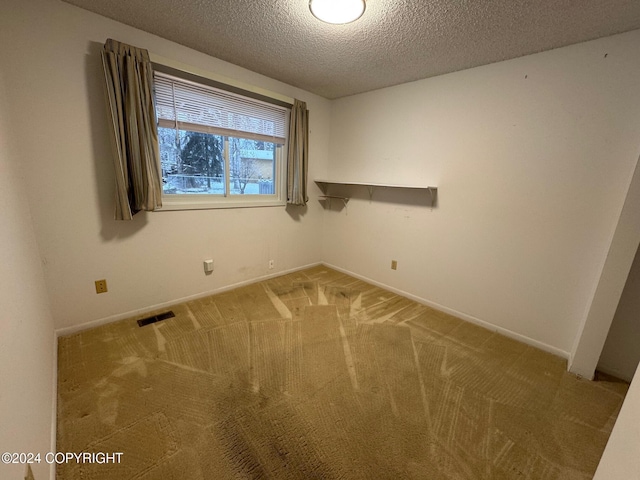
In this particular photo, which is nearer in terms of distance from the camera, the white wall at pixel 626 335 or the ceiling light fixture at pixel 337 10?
the ceiling light fixture at pixel 337 10

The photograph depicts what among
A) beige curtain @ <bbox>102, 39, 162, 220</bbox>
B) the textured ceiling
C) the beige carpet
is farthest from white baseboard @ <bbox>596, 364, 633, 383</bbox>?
beige curtain @ <bbox>102, 39, 162, 220</bbox>

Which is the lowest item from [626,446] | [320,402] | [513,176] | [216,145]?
[320,402]

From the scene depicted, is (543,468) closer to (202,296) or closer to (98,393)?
(98,393)

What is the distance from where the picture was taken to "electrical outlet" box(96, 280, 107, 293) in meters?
2.13

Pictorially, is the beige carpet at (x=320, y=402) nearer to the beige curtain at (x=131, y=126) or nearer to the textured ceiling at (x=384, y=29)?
the beige curtain at (x=131, y=126)

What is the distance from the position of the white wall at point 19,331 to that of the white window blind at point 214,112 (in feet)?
3.06

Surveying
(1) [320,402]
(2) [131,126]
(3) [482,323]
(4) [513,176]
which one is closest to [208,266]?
(2) [131,126]

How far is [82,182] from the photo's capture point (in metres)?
1.94

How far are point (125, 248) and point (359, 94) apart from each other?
2.97 meters

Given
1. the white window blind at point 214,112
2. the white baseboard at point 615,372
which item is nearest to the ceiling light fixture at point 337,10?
the white window blind at point 214,112

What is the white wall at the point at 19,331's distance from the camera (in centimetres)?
80

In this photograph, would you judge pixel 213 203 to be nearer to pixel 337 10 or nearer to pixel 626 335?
pixel 337 10

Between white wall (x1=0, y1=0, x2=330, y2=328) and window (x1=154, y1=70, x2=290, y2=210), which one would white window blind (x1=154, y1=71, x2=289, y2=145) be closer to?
window (x1=154, y1=70, x2=290, y2=210)

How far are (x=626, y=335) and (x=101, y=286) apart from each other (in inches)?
157
